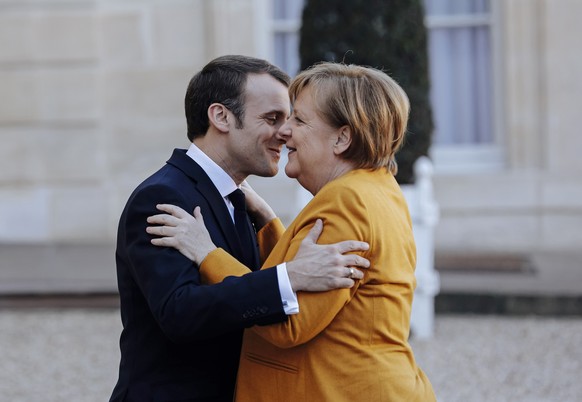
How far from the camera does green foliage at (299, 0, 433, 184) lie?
7.26 metres

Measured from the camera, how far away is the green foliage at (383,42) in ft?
23.8

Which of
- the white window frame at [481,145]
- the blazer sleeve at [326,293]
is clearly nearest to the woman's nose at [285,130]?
the blazer sleeve at [326,293]

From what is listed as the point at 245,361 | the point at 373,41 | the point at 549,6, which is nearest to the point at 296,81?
the point at 245,361

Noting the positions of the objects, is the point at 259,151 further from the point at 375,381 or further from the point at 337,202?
the point at 375,381

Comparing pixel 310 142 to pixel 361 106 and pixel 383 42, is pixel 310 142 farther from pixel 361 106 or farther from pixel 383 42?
pixel 383 42

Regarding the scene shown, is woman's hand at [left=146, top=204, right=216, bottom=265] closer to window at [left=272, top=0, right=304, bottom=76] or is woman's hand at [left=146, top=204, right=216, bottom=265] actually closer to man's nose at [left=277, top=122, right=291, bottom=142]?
man's nose at [left=277, top=122, right=291, bottom=142]

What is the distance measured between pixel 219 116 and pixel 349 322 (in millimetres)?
676

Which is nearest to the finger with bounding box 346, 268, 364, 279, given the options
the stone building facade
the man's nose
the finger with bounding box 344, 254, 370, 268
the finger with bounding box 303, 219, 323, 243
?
the finger with bounding box 344, 254, 370, 268

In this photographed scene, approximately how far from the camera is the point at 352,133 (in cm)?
260

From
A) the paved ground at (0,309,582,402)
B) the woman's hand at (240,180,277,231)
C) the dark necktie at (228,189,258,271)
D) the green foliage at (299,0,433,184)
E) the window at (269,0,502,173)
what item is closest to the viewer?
the dark necktie at (228,189,258,271)

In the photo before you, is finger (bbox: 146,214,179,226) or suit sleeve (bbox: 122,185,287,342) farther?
finger (bbox: 146,214,179,226)

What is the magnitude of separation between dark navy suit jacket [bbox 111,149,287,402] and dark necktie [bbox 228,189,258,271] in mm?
71

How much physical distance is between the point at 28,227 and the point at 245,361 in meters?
8.38

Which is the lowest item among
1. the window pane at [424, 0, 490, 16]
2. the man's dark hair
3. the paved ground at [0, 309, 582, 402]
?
the paved ground at [0, 309, 582, 402]
